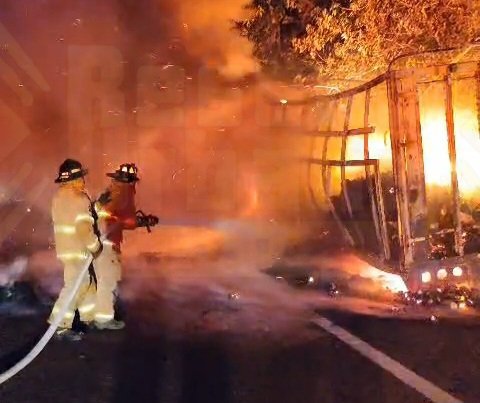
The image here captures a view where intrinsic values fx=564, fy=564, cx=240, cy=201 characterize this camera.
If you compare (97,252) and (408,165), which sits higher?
(408,165)

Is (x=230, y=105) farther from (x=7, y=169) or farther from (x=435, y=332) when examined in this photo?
(x=435, y=332)

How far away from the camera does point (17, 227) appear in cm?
1050

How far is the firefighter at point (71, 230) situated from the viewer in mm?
4895

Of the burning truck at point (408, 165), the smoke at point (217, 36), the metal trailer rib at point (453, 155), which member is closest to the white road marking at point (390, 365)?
the burning truck at point (408, 165)

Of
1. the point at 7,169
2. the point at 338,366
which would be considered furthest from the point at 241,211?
the point at 338,366

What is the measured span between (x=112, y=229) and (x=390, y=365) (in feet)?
9.35

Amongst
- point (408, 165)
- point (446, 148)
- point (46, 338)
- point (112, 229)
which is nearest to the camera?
point (46, 338)

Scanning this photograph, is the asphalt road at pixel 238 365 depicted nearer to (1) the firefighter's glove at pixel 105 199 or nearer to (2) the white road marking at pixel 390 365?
(2) the white road marking at pixel 390 365

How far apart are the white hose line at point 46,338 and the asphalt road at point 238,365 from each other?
0.22ft

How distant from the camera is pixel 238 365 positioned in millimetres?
4273

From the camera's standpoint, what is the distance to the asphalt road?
3.79 m

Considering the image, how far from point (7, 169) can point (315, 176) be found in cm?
666

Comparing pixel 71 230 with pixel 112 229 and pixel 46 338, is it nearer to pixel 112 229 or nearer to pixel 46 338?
pixel 112 229

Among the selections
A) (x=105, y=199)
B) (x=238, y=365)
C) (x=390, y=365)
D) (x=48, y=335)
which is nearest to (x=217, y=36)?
(x=105, y=199)
